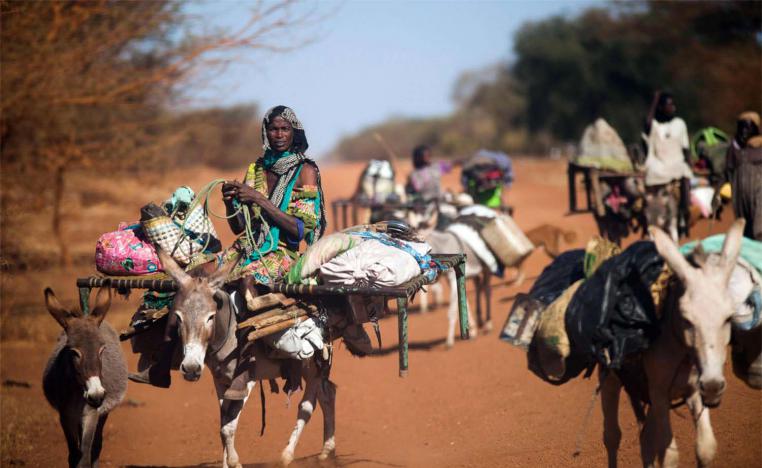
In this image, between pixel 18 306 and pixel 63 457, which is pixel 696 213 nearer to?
pixel 63 457

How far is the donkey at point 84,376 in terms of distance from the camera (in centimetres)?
634

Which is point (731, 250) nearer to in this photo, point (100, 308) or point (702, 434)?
point (702, 434)

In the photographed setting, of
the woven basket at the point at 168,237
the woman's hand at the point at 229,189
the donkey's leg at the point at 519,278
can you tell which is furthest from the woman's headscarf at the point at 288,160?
the donkey's leg at the point at 519,278

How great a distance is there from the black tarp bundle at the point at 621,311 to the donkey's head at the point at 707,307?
307mm

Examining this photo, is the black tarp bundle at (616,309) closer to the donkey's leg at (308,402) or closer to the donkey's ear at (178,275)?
the donkey's ear at (178,275)

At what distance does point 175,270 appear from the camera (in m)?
6.18

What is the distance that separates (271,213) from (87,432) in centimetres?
212

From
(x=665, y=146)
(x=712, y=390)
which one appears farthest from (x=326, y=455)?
(x=665, y=146)

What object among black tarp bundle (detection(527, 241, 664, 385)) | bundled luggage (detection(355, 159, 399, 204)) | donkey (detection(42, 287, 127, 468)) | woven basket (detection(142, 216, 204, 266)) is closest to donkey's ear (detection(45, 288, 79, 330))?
donkey (detection(42, 287, 127, 468))

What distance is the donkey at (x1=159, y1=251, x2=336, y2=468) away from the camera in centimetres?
604

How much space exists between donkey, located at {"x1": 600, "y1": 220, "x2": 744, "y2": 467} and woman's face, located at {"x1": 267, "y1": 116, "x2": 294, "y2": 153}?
2.94 m

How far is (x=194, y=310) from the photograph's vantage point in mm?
6078

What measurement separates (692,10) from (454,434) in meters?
27.9

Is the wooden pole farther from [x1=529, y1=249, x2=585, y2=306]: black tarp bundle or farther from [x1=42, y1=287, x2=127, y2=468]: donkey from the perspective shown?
[x1=42, y1=287, x2=127, y2=468]: donkey
